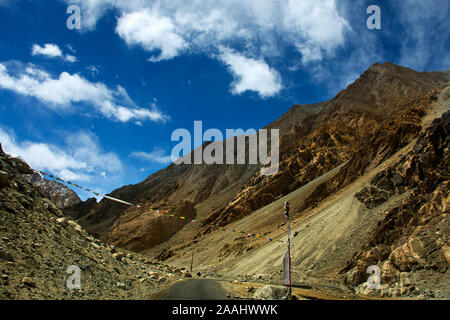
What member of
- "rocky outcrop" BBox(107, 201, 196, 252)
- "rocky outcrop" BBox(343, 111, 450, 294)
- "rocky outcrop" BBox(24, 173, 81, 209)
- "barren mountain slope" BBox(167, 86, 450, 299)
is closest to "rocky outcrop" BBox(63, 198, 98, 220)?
"rocky outcrop" BBox(24, 173, 81, 209)

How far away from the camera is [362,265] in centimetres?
1574

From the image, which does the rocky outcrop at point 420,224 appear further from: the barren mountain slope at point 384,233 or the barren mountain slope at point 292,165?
the barren mountain slope at point 292,165

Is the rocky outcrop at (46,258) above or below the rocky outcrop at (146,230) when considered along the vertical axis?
below

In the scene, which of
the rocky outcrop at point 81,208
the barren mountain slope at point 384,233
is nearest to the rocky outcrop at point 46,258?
the barren mountain slope at point 384,233

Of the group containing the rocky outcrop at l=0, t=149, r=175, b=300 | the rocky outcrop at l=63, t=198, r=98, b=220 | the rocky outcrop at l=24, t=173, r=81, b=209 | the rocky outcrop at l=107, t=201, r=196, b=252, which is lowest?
the rocky outcrop at l=0, t=149, r=175, b=300

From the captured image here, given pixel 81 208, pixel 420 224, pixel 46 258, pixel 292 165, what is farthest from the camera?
pixel 81 208

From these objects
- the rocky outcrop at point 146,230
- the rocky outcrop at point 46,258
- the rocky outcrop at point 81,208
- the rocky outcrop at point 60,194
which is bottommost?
the rocky outcrop at point 46,258

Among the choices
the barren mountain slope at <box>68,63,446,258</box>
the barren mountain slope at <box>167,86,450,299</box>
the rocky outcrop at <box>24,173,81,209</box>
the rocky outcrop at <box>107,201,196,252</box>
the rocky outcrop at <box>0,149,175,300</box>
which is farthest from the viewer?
the rocky outcrop at <box>24,173,81,209</box>

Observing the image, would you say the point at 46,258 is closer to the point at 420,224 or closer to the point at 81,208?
the point at 420,224

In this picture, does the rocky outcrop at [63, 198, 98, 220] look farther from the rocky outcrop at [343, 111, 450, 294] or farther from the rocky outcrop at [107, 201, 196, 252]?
the rocky outcrop at [343, 111, 450, 294]

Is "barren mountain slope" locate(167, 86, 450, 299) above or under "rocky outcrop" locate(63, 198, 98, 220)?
under

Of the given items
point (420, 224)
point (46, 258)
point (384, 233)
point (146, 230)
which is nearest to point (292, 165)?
point (146, 230)
